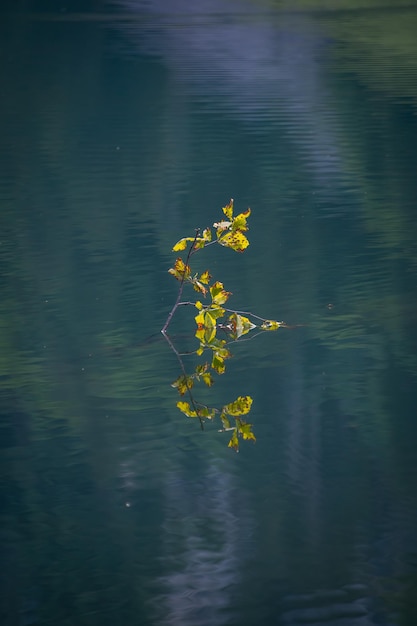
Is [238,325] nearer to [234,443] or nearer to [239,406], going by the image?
[239,406]

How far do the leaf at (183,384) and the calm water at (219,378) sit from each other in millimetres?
23

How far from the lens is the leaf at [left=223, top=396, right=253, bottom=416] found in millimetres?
1986

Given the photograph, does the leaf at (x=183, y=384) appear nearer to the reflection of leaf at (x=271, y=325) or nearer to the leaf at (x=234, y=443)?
the leaf at (x=234, y=443)

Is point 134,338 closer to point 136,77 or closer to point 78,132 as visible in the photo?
point 78,132

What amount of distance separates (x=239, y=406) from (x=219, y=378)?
0.47 ft

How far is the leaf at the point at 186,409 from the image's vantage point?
1.99 metres

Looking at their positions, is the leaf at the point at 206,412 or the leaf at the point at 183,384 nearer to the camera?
the leaf at the point at 206,412

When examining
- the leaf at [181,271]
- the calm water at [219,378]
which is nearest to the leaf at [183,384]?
the calm water at [219,378]

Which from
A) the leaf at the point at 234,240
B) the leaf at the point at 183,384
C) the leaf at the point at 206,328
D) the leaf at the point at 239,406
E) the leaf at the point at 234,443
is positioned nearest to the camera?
the leaf at the point at 234,443

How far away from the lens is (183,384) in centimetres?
211

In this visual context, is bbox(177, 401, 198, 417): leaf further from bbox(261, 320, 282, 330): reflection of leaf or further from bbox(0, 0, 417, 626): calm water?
bbox(261, 320, 282, 330): reflection of leaf

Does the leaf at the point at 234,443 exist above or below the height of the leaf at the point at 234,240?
below

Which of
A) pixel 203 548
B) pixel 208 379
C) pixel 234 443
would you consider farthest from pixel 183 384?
pixel 203 548

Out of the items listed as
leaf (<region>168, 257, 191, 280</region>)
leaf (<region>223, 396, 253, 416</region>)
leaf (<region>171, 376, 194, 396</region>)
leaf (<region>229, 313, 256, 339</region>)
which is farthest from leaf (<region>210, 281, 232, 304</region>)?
leaf (<region>223, 396, 253, 416</region>)
